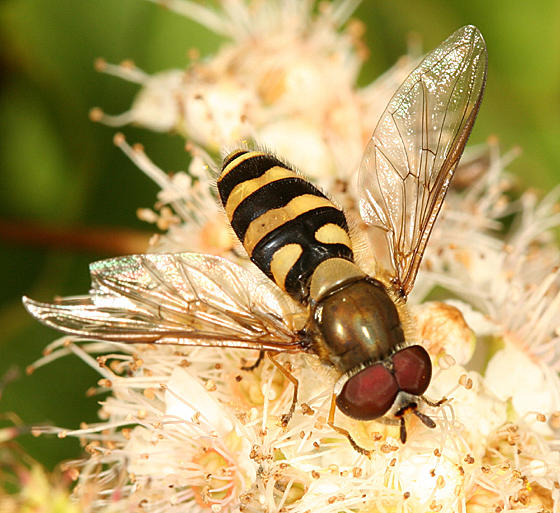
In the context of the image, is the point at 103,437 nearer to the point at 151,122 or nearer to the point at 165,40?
the point at 151,122

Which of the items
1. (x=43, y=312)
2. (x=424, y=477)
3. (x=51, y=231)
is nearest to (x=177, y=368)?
(x=43, y=312)

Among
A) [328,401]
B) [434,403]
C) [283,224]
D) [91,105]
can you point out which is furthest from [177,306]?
[91,105]

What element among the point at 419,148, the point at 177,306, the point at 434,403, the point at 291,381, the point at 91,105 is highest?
the point at 91,105

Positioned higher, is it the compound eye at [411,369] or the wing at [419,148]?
the wing at [419,148]

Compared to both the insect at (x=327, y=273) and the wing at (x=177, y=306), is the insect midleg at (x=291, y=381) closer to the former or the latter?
the insect at (x=327, y=273)

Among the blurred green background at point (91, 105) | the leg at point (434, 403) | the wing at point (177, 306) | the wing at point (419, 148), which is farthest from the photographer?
the blurred green background at point (91, 105)

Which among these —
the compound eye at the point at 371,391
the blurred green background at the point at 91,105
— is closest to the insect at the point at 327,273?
the compound eye at the point at 371,391

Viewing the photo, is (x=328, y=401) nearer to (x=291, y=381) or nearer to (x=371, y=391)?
(x=291, y=381)
